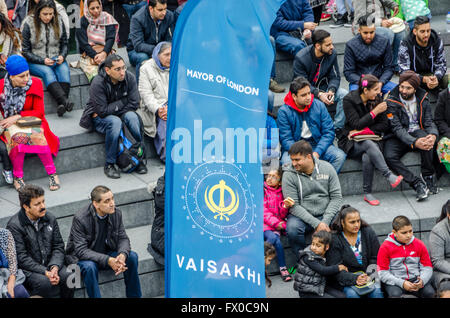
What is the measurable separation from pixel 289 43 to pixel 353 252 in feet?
11.3

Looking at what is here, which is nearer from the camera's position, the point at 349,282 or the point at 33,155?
the point at 349,282

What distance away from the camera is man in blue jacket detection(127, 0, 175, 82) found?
10.0m

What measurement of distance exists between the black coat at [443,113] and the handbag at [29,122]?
14.8 feet

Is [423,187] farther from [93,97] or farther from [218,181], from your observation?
[218,181]

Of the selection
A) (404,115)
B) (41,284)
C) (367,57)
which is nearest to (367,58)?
(367,57)

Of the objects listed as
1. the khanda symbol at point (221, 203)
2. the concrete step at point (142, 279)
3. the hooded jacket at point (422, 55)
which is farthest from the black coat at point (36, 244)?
the hooded jacket at point (422, 55)

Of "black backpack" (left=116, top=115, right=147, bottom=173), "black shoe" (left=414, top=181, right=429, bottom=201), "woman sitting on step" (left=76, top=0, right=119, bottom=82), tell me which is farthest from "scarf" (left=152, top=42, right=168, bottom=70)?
"black shoe" (left=414, top=181, right=429, bottom=201)

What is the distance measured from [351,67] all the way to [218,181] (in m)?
6.26

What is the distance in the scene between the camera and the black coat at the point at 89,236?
25.4ft

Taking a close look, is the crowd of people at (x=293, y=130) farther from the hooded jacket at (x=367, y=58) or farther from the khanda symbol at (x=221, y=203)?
the khanda symbol at (x=221, y=203)

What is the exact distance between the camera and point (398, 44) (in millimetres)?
10891

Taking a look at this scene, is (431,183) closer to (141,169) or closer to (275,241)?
(275,241)

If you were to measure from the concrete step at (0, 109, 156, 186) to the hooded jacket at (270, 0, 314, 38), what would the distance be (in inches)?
111
